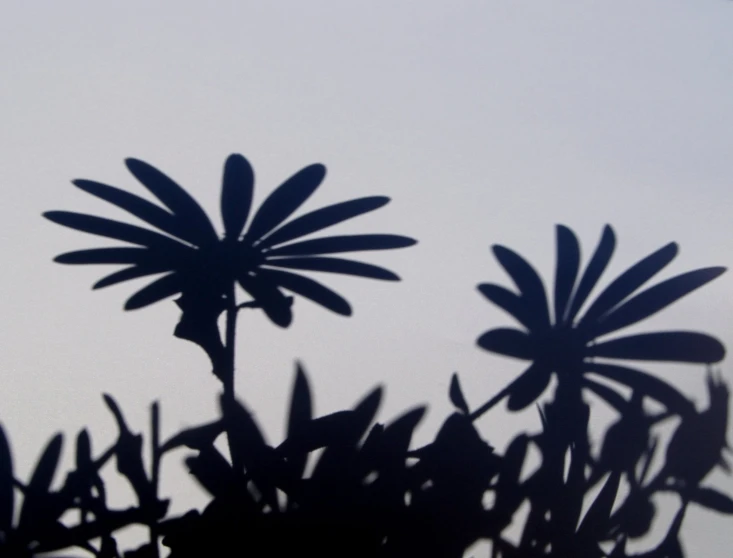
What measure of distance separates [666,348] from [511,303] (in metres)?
0.45

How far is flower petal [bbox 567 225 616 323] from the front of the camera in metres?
2.86

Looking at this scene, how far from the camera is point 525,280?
2783 millimetres

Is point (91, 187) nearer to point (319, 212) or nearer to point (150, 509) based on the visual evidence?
point (319, 212)

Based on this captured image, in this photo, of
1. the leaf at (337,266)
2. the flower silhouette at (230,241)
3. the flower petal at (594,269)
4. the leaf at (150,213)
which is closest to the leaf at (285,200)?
the flower silhouette at (230,241)

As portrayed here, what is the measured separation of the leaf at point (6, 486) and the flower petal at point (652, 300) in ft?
5.69

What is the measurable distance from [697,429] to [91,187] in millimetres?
1909

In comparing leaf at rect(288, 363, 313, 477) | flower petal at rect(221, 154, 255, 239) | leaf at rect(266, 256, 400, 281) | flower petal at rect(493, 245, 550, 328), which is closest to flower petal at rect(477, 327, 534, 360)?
flower petal at rect(493, 245, 550, 328)

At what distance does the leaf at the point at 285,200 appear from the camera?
2.98 m

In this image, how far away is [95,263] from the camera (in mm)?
2896

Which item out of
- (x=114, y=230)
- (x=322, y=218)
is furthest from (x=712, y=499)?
(x=114, y=230)

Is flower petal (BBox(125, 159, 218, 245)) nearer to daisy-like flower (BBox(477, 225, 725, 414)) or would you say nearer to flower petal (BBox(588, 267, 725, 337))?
daisy-like flower (BBox(477, 225, 725, 414))

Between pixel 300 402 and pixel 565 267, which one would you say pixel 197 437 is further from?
pixel 565 267

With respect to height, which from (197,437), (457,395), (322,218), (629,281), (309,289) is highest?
(322,218)

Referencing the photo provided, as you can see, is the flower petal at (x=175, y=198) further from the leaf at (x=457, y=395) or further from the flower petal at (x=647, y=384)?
the flower petal at (x=647, y=384)
